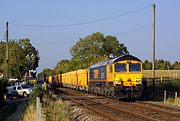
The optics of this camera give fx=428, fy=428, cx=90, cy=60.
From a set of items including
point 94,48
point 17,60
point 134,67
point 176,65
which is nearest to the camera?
point 134,67

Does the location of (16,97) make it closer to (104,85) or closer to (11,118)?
(104,85)

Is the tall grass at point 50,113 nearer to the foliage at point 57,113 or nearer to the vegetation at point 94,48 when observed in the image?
the foliage at point 57,113

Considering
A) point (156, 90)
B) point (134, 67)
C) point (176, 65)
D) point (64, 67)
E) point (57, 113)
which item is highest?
point (176, 65)

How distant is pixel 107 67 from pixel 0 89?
30.4ft

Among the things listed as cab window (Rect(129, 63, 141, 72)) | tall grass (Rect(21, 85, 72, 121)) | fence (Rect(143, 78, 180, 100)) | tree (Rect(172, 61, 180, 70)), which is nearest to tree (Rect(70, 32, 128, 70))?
tree (Rect(172, 61, 180, 70))

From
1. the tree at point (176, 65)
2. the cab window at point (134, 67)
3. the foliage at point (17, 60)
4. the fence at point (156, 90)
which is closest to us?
the cab window at point (134, 67)

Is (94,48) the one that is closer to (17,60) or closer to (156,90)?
(17,60)

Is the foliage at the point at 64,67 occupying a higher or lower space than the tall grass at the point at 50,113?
higher

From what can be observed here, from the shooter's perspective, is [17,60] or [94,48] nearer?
[17,60]

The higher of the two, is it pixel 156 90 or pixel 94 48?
pixel 94 48

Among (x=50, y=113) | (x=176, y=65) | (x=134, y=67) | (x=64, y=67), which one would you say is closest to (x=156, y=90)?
(x=134, y=67)

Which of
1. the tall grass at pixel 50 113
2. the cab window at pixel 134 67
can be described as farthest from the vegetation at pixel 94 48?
the tall grass at pixel 50 113

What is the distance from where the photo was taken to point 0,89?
28.2 m

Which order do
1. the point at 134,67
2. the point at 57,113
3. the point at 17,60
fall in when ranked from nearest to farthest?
the point at 57,113 → the point at 134,67 → the point at 17,60
